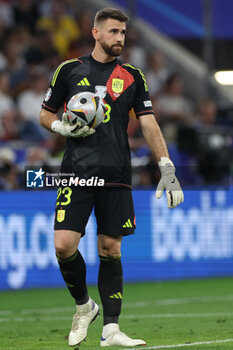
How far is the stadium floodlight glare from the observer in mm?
18031

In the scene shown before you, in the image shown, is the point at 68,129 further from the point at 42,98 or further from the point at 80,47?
the point at 80,47

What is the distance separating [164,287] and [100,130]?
21.9 feet

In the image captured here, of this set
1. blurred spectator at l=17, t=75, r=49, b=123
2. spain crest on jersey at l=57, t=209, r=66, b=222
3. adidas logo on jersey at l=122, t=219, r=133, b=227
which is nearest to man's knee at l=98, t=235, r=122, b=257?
adidas logo on jersey at l=122, t=219, r=133, b=227

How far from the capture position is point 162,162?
6.36 meters

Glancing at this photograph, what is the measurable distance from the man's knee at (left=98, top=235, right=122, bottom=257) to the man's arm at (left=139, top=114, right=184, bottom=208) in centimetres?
51

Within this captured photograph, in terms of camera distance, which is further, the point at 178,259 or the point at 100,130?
the point at 178,259

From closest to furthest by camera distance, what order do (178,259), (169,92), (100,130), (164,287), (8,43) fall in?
1. (100,130)
2. (164,287)
3. (178,259)
4. (8,43)
5. (169,92)

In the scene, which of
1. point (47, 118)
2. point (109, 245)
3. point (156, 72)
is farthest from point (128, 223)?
point (156, 72)

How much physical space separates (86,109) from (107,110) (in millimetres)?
201

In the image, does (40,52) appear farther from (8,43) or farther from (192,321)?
(192,321)

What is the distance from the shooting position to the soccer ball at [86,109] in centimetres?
615

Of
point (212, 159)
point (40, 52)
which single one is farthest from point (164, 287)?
point (40, 52)

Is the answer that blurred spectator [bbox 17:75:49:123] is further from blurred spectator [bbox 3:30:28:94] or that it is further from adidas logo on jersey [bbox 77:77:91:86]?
adidas logo on jersey [bbox 77:77:91:86]

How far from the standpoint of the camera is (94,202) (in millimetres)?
6402
